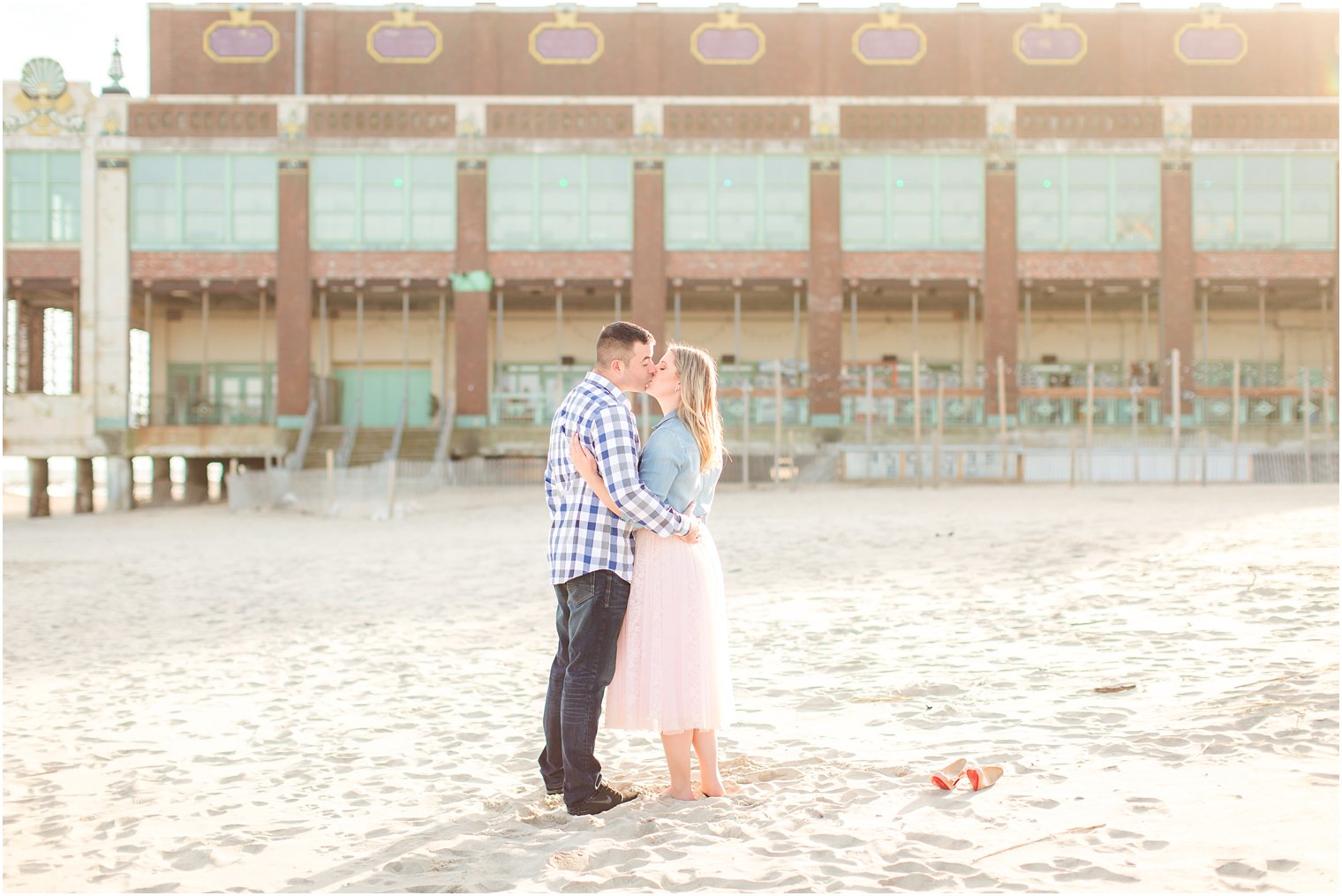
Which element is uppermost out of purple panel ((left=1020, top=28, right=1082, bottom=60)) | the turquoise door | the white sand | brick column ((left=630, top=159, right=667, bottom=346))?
purple panel ((left=1020, top=28, right=1082, bottom=60))

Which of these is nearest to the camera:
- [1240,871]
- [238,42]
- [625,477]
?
[1240,871]

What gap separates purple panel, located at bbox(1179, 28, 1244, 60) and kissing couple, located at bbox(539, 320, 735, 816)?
34.5m

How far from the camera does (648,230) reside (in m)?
30.1

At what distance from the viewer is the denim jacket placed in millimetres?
4684

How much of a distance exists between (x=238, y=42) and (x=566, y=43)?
10.1 meters

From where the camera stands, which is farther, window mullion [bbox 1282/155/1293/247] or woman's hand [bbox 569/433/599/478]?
window mullion [bbox 1282/155/1293/247]

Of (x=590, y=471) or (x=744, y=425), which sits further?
(x=744, y=425)

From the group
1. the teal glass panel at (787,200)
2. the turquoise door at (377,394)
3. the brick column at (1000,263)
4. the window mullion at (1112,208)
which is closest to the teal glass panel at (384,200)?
the turquoise door at (377,394)

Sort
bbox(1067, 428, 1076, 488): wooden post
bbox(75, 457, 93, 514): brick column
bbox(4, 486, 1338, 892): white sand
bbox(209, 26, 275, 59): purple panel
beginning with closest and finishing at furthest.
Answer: bbox(4, 486, 1338, 892): white sand < bbox(1067, 428, 1076, 488): wooden post < bbox(75, 457, 93, 514): brick column < bbox(209, 26, 275, 59): purple panel

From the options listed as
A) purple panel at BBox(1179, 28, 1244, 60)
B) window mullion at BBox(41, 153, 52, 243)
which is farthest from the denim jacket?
purple panel at BBox(1179, 28, 1244, 60)

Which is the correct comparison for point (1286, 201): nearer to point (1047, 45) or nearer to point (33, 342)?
point (1047, 45)

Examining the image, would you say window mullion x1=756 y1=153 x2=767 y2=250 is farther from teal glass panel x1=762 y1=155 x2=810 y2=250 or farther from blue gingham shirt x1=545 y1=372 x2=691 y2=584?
blue gingham shirt x1=545 y1=372 x2=691 y2=584

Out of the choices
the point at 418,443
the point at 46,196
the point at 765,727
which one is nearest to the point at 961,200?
the point at 418,443

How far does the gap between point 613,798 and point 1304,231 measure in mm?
31784
